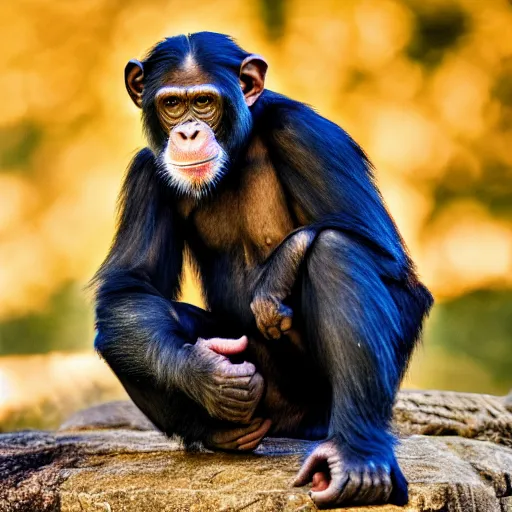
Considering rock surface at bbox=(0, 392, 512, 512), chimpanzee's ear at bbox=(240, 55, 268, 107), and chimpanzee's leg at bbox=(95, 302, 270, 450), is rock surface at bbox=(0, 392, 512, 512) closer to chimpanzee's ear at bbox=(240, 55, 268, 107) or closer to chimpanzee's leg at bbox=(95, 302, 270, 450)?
chimpanzee's leg at bbox=(95, 302, 270, 450)

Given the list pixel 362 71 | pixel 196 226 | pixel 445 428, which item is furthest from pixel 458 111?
pixel 196 226

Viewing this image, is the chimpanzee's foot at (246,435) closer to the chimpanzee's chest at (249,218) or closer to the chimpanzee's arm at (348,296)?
the chimpanzee's arm at (348,296)

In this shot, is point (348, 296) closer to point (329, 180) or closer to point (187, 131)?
point (329, 180)

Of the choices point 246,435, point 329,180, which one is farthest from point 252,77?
point 246,435

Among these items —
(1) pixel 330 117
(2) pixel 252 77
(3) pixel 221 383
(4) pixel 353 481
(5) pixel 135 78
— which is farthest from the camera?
(1) pixel 330 117

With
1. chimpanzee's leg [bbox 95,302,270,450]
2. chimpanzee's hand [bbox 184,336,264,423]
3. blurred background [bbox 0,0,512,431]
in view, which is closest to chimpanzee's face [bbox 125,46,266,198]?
chimpanzee's leg [bbox 95,302,270,450]

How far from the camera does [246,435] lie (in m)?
4.53

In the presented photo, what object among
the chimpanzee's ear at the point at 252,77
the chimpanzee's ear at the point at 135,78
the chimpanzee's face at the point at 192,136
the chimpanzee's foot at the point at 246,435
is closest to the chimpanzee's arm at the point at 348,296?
the chimpanzee's ear at the point at 252,77

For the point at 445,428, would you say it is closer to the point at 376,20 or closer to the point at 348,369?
the point at 348,369

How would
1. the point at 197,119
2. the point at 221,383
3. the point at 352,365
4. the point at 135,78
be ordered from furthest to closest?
the point at 135,78 → the point at 197,119 → the point at 221,383 → the point at 352,365

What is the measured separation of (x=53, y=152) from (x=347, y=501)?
6.71 m

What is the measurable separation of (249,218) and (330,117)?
5.29m

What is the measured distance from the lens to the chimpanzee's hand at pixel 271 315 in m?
4.18

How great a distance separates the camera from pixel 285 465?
432 centimetres
